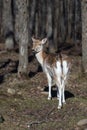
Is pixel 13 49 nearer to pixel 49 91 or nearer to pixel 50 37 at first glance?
pixel 50 37

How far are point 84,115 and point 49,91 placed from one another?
2.17 metres

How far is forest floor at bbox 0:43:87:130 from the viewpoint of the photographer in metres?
12.2

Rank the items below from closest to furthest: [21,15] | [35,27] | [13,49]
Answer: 1. [21,15]
2. [13,49]
3. [35,27]

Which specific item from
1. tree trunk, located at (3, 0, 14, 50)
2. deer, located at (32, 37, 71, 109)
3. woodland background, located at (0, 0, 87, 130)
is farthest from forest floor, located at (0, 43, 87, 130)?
tree trunk, located at (3, 0, 14, 50)

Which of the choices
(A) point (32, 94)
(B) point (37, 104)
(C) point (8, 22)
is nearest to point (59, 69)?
(B) point (37, 104)

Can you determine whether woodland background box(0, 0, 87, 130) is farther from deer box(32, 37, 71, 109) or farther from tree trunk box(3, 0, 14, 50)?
tree trunk box(3, 0, 14, 50)

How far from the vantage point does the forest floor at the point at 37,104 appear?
482 inches

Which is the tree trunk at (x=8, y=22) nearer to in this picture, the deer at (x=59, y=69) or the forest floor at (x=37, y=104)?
the forest floor at (x=37, y=104)

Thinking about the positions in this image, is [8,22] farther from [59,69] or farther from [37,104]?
[59,69]

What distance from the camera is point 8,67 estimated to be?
68.2 ft

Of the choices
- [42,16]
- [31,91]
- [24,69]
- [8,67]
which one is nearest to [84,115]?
[31,91]

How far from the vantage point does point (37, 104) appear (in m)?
14.4

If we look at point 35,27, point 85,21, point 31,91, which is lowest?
point 35,27

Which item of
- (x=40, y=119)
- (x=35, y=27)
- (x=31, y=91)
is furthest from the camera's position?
A: (x=35, y=27)
